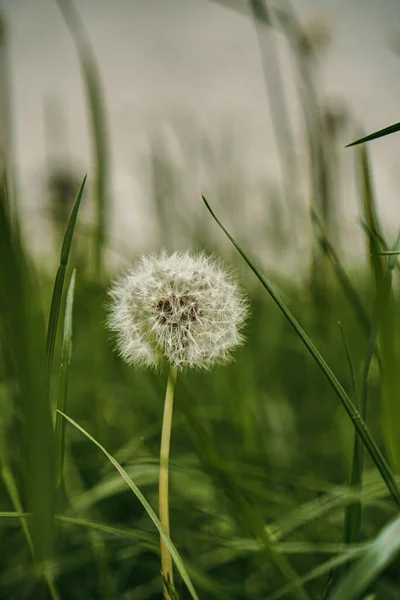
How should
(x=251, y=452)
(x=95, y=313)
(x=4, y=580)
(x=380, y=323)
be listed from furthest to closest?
(x=95, y=313), (x=251, y=452), (x=4, y=580), (x=380, y=323)

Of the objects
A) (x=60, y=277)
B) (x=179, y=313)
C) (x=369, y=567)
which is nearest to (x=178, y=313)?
(x=179, y=313)

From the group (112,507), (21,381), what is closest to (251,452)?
(112,507)

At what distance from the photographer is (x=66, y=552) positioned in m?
1.05

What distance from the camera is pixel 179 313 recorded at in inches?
29.7

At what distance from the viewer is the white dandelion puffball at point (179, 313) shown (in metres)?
0.73

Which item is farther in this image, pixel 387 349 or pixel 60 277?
pixel 387 349

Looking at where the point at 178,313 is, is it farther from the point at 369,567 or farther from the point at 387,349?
the point at 369,567

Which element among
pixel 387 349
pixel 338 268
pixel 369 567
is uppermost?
pixel 338 268

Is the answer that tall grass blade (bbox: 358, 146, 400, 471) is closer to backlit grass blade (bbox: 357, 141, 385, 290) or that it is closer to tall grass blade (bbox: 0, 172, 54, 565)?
backlit grass blade (bbox: 357, 141, 385, 290)

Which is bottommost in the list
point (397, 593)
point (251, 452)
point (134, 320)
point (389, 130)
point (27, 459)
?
point (397, 593)

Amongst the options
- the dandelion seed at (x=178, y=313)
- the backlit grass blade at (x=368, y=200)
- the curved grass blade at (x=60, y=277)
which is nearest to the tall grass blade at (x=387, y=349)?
the backlit grass blade at (x=368, y=200)

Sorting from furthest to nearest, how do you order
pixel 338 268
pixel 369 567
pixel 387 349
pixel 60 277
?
pixel 338 268, pixel 387 349, pixel 60 277, pixel 369 567

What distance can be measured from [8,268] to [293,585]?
0.40 metres

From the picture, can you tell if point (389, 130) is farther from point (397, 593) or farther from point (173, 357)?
point (397, 593)
